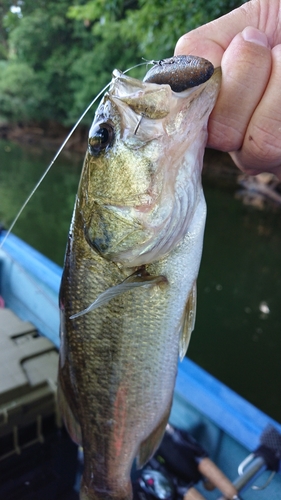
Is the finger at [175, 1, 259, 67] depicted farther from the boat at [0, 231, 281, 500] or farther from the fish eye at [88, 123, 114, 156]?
the boat at [0, 231, 281, 500]

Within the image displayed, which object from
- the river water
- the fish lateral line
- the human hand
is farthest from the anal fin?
the river water

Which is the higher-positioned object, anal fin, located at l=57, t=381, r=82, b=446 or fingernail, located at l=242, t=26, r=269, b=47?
fingernail, located at l=242, t=26, r=269, b=47

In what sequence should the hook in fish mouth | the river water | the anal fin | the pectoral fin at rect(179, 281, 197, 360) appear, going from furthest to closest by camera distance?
the river water
the anal fin
the pectoral fin at rect(179, 281, 197, 360)
the hook in fish mouth

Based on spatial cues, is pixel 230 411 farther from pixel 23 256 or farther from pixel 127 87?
pixel 23 256

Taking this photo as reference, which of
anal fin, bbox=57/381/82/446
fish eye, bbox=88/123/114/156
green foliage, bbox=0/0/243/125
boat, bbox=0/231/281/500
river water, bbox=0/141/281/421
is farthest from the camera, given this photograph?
green foliage, bbox=0/0/243/125

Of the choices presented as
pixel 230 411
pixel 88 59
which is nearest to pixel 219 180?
pixel 88 59

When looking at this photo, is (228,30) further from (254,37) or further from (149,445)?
(149,445)
